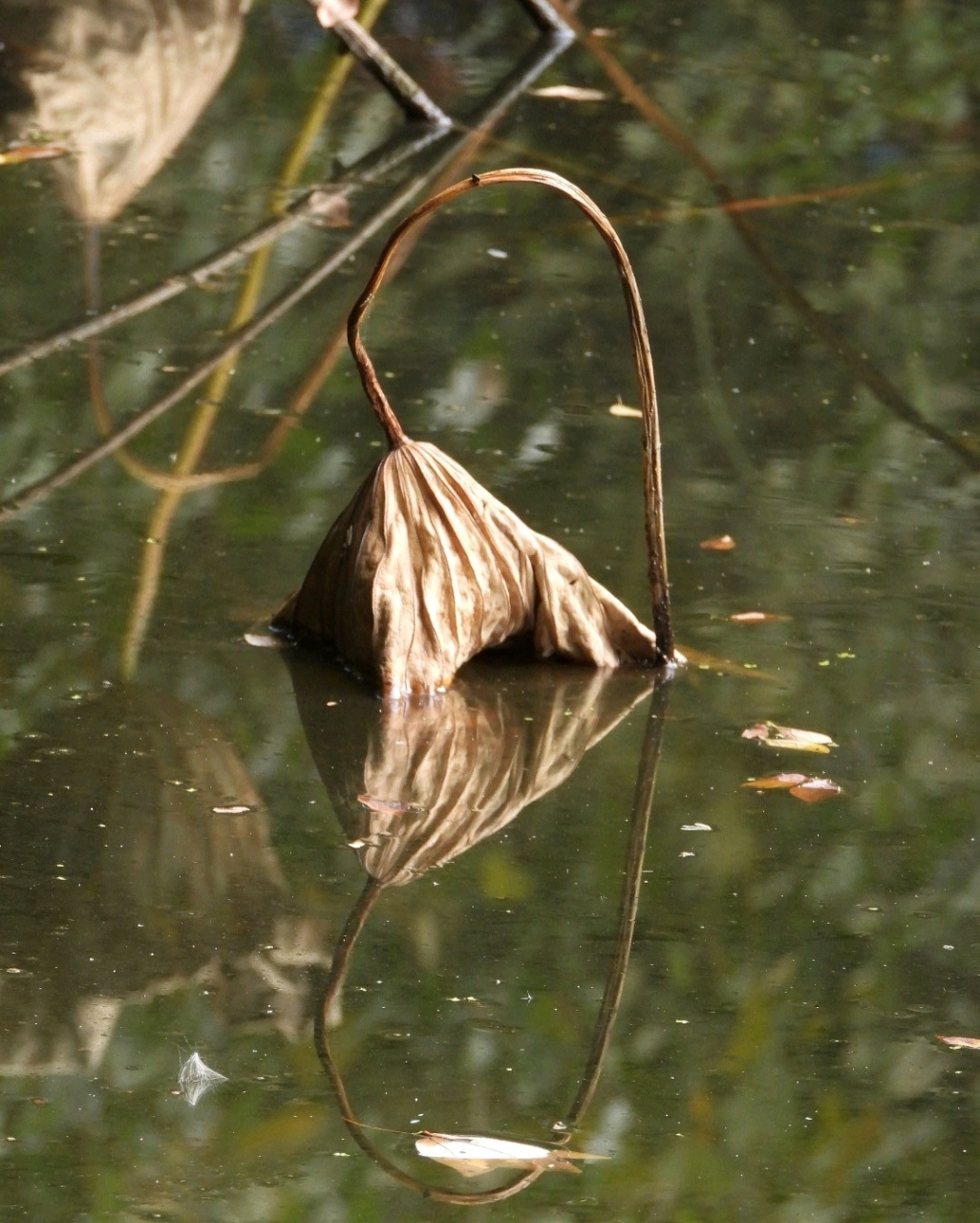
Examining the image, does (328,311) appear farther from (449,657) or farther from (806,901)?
(806,901)

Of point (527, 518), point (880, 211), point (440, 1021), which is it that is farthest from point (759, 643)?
Answer: point (880, 211)

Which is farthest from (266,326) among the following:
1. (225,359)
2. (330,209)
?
(330,209)

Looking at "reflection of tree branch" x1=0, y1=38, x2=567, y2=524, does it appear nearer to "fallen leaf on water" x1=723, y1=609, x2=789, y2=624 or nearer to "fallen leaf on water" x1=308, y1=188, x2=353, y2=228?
"fallen leaf on water" x1=308, y1=188, x2=353, y2=228

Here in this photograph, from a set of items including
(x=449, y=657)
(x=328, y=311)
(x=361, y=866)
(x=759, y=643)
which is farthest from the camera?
(x=328, y=311)

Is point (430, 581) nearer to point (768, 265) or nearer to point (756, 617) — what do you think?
point (756, 617)

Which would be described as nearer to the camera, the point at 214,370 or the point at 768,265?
the point at 214,370

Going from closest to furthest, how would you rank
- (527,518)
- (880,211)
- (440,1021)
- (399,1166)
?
(399,1166), (440,1021), (527,518), (880,211)

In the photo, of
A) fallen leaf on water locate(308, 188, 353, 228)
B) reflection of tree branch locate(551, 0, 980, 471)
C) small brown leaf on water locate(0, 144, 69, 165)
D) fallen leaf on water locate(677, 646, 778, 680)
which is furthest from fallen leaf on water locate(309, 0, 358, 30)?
fallen leaf on water locate(677, 646, 778, 680)
